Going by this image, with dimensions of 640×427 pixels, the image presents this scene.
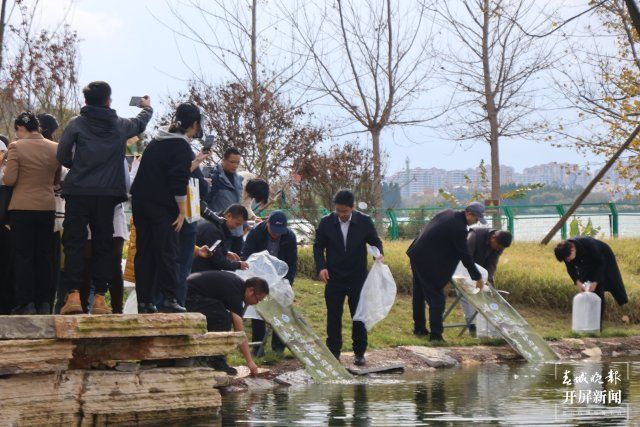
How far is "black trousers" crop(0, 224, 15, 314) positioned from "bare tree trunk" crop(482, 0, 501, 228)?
17.0 meters

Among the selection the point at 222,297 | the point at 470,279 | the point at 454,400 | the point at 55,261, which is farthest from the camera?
the point at 470,279

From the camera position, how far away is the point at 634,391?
1139 cm

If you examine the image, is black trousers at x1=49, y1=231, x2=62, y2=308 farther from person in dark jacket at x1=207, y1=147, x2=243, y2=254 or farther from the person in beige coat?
person in dark jacket at x1=207, y1=147, x2=243, y2=254

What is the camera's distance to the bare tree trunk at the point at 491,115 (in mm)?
26359

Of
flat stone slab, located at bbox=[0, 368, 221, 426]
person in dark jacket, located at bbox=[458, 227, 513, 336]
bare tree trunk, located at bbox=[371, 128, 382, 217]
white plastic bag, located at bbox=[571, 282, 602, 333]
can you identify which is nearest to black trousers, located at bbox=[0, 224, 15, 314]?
flat stone slab, located at bbox=[0, 368, 221, 426]

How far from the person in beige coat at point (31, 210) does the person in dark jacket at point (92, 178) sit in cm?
29

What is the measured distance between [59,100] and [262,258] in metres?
9.22

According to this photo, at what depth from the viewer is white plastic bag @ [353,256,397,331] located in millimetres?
13164

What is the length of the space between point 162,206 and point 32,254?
1.16 m

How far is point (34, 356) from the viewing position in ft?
28.3

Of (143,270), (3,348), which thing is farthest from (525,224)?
(3,348)

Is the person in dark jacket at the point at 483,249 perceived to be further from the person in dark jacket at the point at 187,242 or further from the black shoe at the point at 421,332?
the person in dark jacket at the point at 187,242

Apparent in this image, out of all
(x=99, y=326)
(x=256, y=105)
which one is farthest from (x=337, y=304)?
(x=256, y=105)

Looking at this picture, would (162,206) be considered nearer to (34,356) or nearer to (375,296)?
(34,356)
